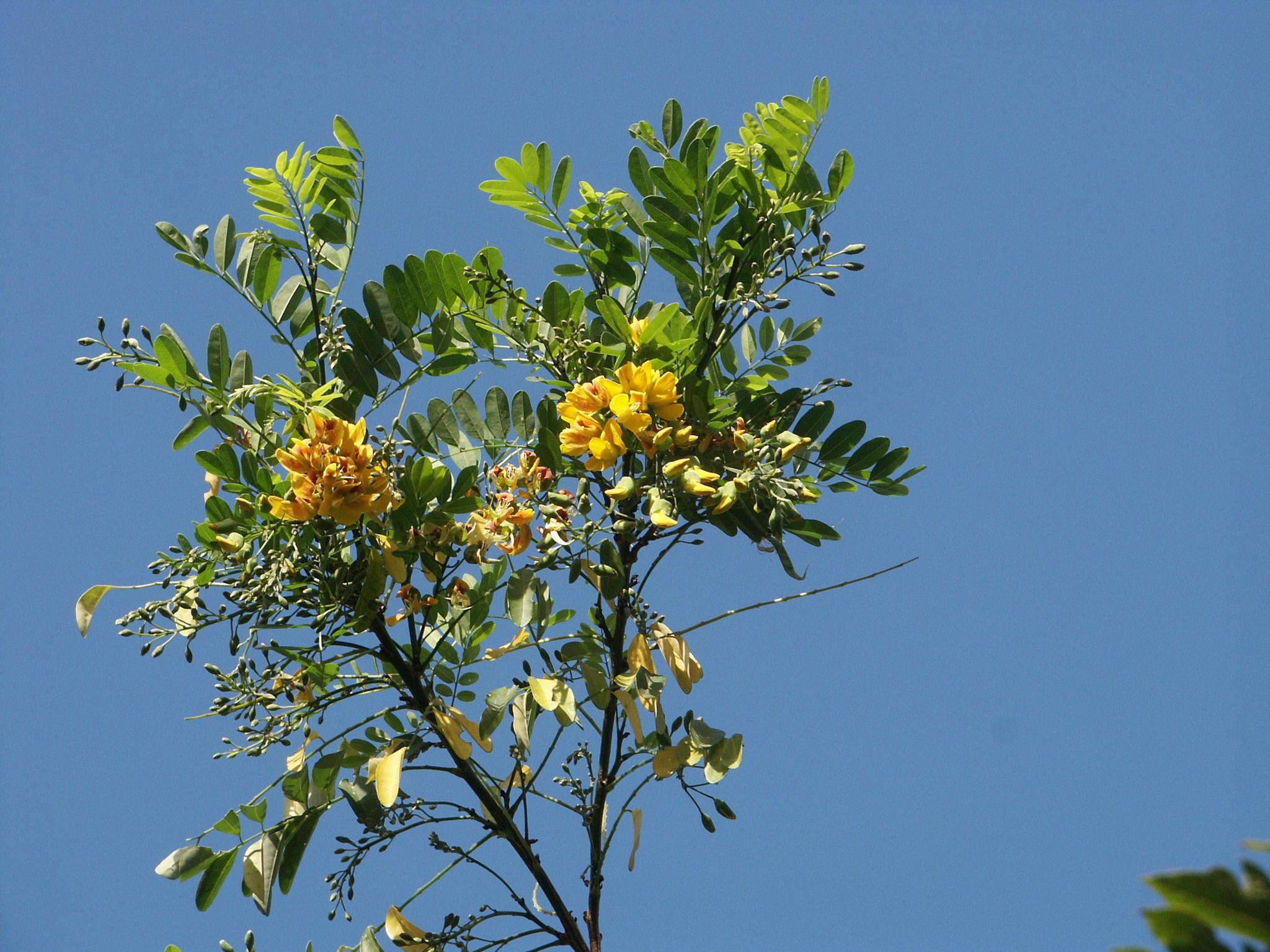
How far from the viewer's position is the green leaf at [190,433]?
4.80ft

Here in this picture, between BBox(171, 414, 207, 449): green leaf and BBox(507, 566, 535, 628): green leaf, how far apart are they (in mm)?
463

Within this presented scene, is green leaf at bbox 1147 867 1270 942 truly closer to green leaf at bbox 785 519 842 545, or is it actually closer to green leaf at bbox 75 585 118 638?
green leaf at bbox 785 519 842 545

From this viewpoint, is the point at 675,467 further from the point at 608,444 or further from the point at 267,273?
the point at 267,273

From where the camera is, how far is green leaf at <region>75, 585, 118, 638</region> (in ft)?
4.57

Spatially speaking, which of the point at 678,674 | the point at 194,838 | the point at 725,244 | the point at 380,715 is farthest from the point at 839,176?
the point at 194,838

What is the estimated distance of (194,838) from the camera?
1.42 m

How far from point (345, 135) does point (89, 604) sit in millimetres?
697

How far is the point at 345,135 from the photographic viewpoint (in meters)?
1.52

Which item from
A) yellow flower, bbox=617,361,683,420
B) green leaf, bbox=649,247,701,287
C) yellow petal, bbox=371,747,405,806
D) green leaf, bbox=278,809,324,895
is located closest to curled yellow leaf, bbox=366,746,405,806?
yellow petal, bbox=371,747,405,806

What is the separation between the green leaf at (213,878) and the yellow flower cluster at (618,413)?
Answer: 681mm

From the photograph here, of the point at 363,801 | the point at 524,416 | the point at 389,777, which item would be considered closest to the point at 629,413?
the point at 524,416

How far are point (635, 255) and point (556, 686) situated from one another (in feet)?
2.03

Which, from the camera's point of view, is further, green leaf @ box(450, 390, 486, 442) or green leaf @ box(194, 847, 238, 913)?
green leaf @ box(450, 390, 486, 442)

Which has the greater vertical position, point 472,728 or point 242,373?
point 242,373
